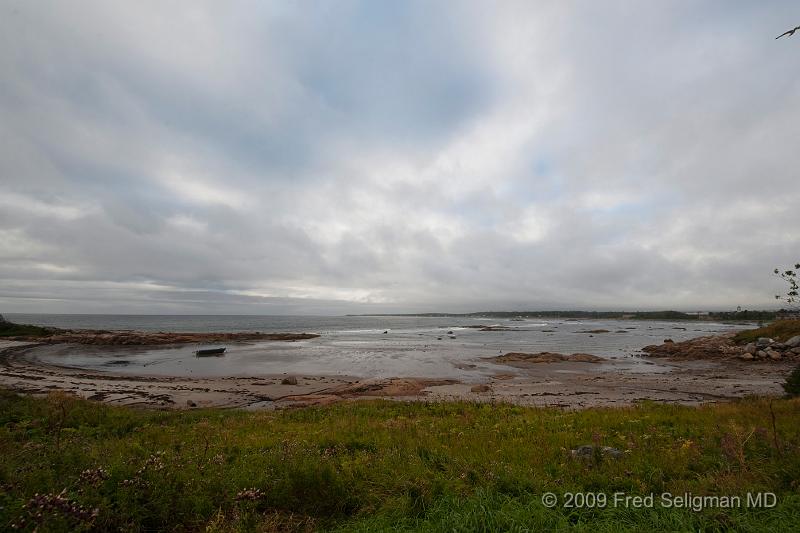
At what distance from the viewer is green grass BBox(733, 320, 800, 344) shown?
39.8 m

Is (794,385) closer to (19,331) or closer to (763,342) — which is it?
(763,342)

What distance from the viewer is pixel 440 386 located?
1043 inches

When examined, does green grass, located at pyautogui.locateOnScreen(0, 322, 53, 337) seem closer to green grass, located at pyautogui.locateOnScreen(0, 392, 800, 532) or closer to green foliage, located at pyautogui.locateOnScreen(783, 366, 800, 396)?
green grass, located at pyautogui.locateOnScreen(0, 392, 800, 532)

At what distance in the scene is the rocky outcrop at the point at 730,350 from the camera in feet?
117

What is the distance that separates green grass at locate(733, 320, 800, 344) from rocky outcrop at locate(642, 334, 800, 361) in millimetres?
1248

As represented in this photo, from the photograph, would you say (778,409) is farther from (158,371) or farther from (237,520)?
(158,371)

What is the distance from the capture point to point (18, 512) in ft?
12.6

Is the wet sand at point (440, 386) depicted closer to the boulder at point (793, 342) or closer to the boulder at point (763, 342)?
the boulder at point (793, 342)

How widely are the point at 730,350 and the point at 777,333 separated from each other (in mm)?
6465

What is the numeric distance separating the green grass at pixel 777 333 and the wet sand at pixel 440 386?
9224 millimetres

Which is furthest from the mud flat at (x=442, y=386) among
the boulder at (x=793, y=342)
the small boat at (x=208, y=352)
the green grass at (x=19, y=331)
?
the green grass at (x=19, y=331)

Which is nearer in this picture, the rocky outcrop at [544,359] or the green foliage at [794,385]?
the green foliage at [794,385]

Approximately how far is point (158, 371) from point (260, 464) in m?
35.7

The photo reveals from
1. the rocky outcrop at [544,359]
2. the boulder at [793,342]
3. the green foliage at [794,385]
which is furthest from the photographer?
the rocky outcrop at [544,359]
